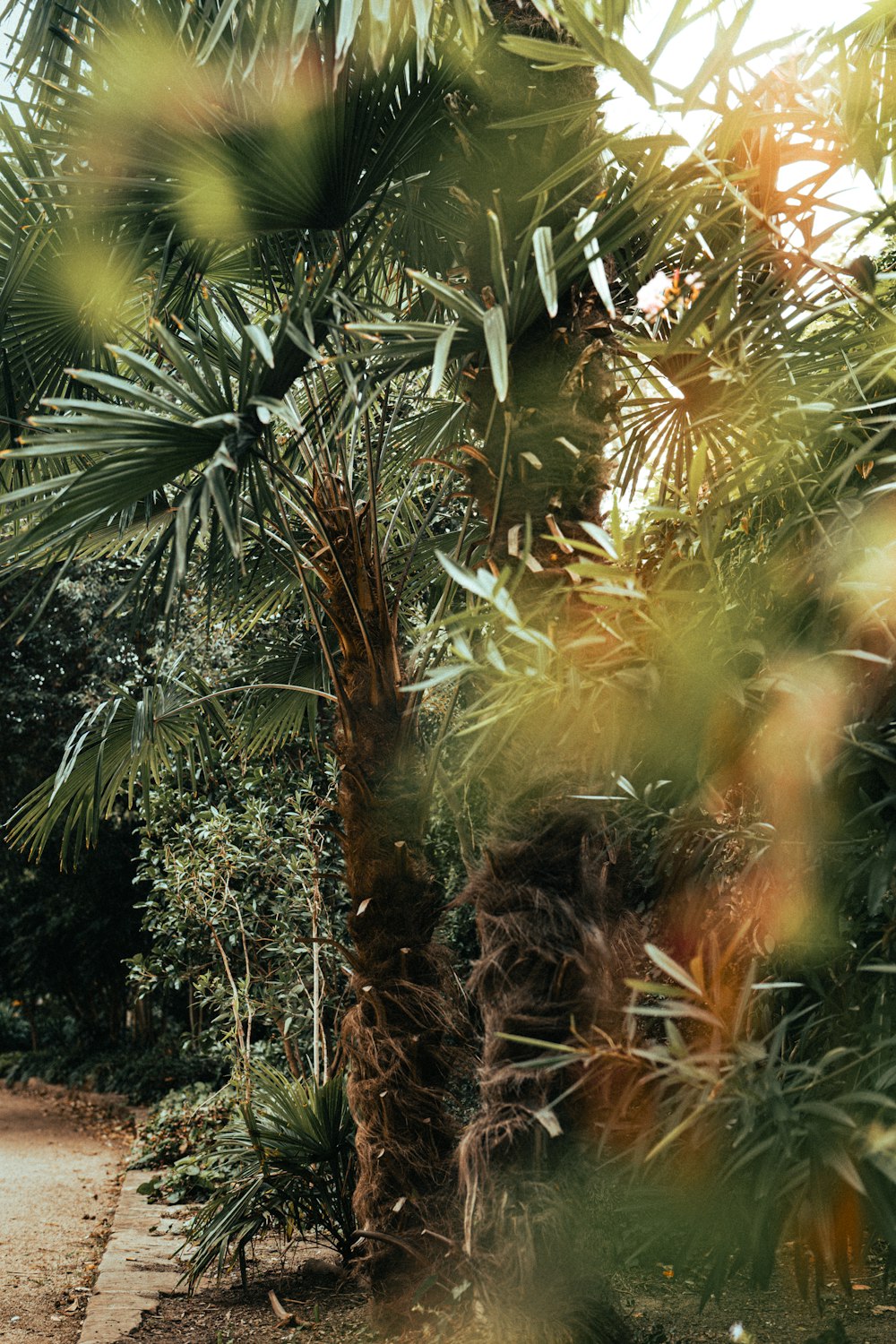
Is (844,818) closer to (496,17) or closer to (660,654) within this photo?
(660,654)

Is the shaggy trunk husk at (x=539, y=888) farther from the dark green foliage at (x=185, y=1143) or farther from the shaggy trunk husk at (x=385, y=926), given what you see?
the dark green foliage at (x=185, y=1143)

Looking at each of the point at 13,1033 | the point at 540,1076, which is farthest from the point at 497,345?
the point at 13,1033

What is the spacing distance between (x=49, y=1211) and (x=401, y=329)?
240 inches

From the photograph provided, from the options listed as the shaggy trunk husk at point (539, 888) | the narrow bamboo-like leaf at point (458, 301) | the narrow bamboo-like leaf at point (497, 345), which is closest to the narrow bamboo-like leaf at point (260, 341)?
the narrow bamboo-like leaf at point (458, 301)

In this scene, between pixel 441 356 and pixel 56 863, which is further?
pixel 56 863

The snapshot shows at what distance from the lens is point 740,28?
5.89 feet

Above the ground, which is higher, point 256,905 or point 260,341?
point 260,341

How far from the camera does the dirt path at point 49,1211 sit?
13.8 ft

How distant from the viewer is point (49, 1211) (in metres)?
6.18

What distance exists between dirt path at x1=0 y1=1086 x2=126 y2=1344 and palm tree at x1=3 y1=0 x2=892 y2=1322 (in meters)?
1.76

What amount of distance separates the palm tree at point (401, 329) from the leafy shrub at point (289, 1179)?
67 centimetres

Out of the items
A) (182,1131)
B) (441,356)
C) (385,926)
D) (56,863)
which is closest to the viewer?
(441,356)

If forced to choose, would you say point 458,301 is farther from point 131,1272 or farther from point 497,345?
point 131,1272

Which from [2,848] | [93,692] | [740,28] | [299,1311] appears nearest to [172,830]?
[93,692]
